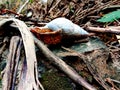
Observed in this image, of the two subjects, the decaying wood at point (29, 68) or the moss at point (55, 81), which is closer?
the decaying wood at point (29, 68)

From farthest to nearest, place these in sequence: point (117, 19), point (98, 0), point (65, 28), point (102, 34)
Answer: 1. point (98, 0)
2. point (117, 19)
3. point (102, 34)
4. point (65, 28)

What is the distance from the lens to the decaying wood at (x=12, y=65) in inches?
47.7

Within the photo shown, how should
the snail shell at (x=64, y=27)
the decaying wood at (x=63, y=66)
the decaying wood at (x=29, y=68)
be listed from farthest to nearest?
the snail shell at (x=64, y=27) → the decaying wood at (x=63, y=66) → the decaying wood at (x=29, y=68)

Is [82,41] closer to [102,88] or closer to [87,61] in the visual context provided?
[87,61]

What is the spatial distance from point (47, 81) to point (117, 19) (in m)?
0.86

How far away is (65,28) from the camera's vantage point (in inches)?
58.1

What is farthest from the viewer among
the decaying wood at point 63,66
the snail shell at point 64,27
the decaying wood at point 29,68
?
the snail shell at point 64,27

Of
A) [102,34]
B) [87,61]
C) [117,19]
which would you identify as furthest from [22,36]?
[117,19]

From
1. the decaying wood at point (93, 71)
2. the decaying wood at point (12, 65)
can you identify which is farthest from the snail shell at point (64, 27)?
the decaying wood at point (12, 65)

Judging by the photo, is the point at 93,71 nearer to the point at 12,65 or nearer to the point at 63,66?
the point at 63,66

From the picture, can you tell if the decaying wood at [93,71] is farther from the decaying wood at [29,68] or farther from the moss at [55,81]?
the decaying wood at [29,68]

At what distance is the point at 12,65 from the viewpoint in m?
1.31

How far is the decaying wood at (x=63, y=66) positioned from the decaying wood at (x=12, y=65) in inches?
4.2

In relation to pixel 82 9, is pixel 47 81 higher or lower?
lower
